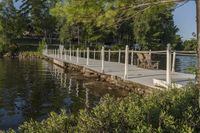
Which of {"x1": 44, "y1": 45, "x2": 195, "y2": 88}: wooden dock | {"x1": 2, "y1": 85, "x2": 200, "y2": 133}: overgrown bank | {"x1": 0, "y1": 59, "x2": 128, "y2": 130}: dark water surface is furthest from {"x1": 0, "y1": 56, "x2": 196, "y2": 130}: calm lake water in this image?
{"x1": 2, "y1": 85, "x2": 200, "y2": 133}: overgrown bank

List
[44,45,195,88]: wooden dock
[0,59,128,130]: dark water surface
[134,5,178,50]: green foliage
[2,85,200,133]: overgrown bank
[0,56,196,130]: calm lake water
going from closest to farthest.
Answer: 1. [2,85,200,133]: overgrown bank
2. [0,56,196,130]: calm lake water
3. [0,59,128,130]: dark water surface
4. [44,45,195,88]: wooden dock
5. [134,5,178,50]: green foliage

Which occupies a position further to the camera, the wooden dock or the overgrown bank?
the wooden dock

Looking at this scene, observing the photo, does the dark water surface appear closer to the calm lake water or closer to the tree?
the calm lake water

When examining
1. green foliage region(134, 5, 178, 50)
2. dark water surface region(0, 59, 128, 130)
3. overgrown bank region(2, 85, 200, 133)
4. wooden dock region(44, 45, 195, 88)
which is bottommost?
dark water surface region(0, 59, 128, 130)

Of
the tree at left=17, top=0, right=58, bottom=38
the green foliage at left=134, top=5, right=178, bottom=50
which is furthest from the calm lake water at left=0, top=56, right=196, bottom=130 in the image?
the tree at left=17, top=0, right=58, bottom=38

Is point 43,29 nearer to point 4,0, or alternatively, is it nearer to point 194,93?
point 4,0

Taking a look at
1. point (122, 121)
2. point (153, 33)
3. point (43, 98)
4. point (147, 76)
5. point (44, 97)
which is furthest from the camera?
point (153, 33)

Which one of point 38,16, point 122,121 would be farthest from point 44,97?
point 38,16

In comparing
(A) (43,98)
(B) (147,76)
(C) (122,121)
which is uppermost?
(C) (122,121)

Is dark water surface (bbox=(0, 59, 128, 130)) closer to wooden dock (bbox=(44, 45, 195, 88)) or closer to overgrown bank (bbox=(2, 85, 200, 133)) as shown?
wooden dock (bbox=(44, 45, 195, 88))

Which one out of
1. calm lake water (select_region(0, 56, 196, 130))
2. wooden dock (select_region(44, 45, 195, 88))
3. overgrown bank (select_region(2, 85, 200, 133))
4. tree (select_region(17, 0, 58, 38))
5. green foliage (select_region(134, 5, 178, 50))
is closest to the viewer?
overgrown bank (select_region(2, 85, 200, 133))

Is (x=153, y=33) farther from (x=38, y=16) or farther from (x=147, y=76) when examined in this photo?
(x=147, y=76)

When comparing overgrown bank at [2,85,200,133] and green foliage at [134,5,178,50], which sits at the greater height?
green foliage at [134,5,178,50]

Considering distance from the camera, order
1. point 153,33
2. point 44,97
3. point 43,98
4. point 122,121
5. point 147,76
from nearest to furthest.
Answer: point 122,121 → point 43,98 → point 44,97 → point 147,76 → point 153,33
